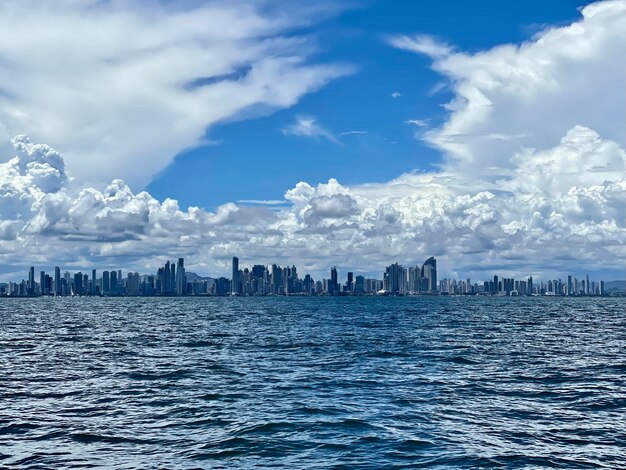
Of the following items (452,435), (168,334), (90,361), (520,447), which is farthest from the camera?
(168,334)

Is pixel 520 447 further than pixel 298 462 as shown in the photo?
Yes

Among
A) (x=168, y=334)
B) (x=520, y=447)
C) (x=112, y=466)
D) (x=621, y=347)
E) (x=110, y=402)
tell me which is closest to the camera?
(x=112, y=466)

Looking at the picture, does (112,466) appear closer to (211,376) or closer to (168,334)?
(211,376)

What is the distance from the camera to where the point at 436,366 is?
57750 millimetres

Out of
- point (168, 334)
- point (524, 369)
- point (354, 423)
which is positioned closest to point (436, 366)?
point (524, 369)

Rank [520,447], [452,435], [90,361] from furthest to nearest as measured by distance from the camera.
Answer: [90,361] → [452,435] → [520,447]

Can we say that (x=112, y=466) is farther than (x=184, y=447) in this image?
No

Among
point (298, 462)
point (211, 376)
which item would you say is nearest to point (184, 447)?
point (298, 462)

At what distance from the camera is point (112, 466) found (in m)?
26.7

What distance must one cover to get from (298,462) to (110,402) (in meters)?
17.9

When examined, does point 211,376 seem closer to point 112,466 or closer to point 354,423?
point 354,423

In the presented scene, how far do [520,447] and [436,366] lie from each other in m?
28.3

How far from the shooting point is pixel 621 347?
77125mm

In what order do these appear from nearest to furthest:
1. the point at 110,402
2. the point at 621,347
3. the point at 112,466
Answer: the point at 112,466
the point at 110,402
the point at 621,347
